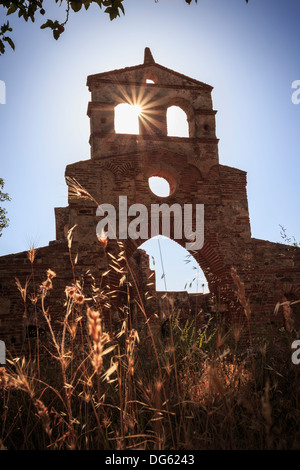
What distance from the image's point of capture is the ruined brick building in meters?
9.59

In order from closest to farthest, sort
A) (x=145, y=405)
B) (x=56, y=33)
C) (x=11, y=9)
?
(x=145, y=405) < (x=11, y=9) < (x=56, y=33)

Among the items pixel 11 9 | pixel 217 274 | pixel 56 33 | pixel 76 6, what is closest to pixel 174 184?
pixel 217 274

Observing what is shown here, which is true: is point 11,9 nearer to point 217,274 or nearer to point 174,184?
point 174,184

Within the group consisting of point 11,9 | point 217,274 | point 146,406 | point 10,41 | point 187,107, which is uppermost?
point 187,107

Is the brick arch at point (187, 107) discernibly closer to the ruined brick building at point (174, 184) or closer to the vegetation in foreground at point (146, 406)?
the ruined brick building at point (174, 184)

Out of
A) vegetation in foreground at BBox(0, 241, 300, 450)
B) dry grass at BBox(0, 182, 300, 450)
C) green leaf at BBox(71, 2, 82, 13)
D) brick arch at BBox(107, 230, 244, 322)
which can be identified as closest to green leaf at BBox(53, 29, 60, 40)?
green leaf at BBox(71, 2, 82, 13)

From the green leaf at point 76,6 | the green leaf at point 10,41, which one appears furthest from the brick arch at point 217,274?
the green leaf at point 76,6

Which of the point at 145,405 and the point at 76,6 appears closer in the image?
the point at 145,405

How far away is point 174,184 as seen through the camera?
10.5 meters

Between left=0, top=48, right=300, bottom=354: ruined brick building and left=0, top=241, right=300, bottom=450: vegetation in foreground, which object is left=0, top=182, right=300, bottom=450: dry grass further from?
left=0, top=48, right=300, bottom=354: ruined brick building

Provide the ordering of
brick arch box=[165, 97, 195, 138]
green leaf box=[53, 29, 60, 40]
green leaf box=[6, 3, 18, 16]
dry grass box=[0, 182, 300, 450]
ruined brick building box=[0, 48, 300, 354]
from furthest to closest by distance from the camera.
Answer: brick arch box=[165, 97, 195, 138]
ruined brick building box=[0, 48, 300, 354]
green leaf box=[53, 29, 60, 40]
green leaf box=[6, 3, 18, 16]
dry grass box=[0, 182, 300, 450]

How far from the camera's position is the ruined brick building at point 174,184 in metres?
9.59
